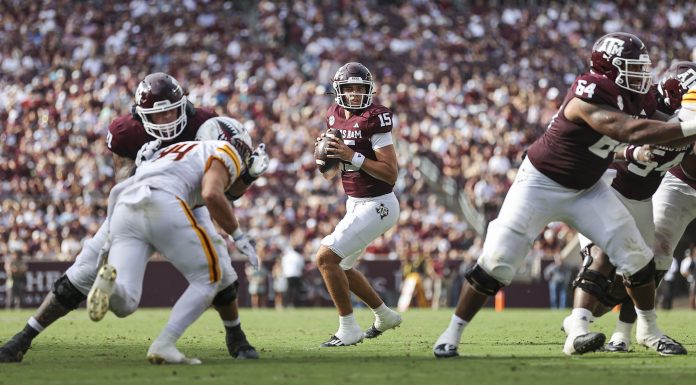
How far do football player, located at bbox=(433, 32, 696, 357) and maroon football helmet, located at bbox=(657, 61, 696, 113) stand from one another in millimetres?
1193

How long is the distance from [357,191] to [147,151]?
243 centimetres

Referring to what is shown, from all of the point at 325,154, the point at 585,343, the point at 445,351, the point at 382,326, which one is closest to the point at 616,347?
the point at 585,343

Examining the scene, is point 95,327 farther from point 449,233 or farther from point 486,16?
point 486,16

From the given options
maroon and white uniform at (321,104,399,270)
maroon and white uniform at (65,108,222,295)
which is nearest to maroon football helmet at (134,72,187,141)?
maroon and white uniform at (65,108,222,295)

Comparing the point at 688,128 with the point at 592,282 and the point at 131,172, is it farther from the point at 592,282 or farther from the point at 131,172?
the point at 131,172

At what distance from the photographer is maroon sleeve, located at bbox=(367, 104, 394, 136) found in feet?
32.4

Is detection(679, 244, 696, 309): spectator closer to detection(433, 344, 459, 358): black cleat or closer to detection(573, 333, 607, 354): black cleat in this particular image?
detection(573, 333, 607, 354): black cleat

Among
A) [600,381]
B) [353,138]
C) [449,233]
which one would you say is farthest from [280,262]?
[600,381]

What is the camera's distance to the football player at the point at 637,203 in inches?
333

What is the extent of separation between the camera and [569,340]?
27.0 feet

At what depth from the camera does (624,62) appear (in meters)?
7.83

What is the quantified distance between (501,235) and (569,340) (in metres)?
1.02

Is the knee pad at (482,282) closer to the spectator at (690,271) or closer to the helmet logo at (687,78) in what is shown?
the helmet logo at (687,78)

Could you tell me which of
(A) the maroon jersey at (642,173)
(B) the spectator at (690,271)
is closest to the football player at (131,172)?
(A) the maroon jersey at (642,173)
